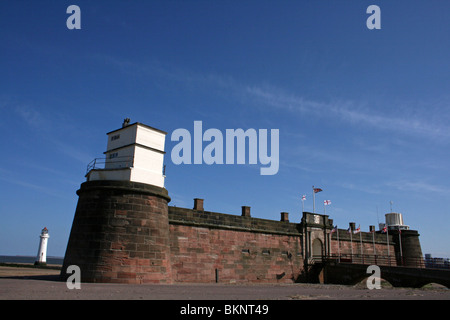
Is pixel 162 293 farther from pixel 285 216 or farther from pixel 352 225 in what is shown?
pixel 352 225

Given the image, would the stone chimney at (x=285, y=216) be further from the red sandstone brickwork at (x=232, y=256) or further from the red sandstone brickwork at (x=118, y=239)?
the red sandstone brickwork at (x=118, y=239)

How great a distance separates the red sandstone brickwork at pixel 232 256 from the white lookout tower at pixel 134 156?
4.16 m

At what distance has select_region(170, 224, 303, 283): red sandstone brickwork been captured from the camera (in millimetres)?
20906

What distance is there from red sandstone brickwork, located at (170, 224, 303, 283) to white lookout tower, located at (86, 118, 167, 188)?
416cm

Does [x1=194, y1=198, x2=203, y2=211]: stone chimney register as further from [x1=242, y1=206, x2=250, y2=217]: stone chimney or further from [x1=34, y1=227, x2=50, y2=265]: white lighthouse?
[x1=34, y1=227, x2=50, y2=265]: white lighthouse

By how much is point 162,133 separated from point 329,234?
1799cm

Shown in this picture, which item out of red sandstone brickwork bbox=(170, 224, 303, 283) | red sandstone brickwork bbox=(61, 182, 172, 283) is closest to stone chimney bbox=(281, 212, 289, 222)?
red sandstone brickwork bbox=(170, 224, 303, 283)

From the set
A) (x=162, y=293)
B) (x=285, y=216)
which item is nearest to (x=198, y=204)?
(x=285, y=216)

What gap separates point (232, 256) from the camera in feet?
76.8

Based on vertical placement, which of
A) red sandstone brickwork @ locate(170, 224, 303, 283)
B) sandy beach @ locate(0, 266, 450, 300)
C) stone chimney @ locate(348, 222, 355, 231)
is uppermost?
stone chimney @ locate(348, 222, 355, 231)
